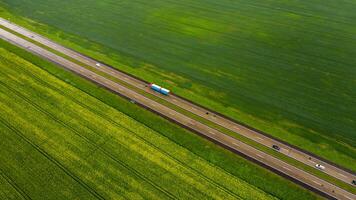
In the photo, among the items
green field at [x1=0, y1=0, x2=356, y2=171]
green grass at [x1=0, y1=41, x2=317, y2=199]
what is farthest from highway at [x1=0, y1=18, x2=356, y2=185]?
green grass at [x1=0, y1=41, x2=317, y2=199]

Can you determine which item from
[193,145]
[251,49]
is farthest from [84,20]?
[193,145]

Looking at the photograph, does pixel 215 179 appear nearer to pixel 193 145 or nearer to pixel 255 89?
pixel 193 145

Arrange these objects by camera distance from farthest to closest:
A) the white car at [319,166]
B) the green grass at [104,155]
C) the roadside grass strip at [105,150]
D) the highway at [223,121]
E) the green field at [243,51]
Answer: the green field at [243,51] < the highway at [223,121] < the white car at [319,166] < the roadside grass strip at [105,150] < the green grass at [104,155]

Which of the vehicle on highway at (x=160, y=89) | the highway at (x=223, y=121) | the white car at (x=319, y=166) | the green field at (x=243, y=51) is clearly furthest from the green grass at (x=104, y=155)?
the green field at (x=243, y=51)

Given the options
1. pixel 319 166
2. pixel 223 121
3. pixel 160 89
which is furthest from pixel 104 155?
pixel 319 166

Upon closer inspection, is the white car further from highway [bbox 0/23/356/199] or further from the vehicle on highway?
the vehicle on highway

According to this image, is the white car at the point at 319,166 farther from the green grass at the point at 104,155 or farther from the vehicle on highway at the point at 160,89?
the vehicle on highway at the point at 160,89
